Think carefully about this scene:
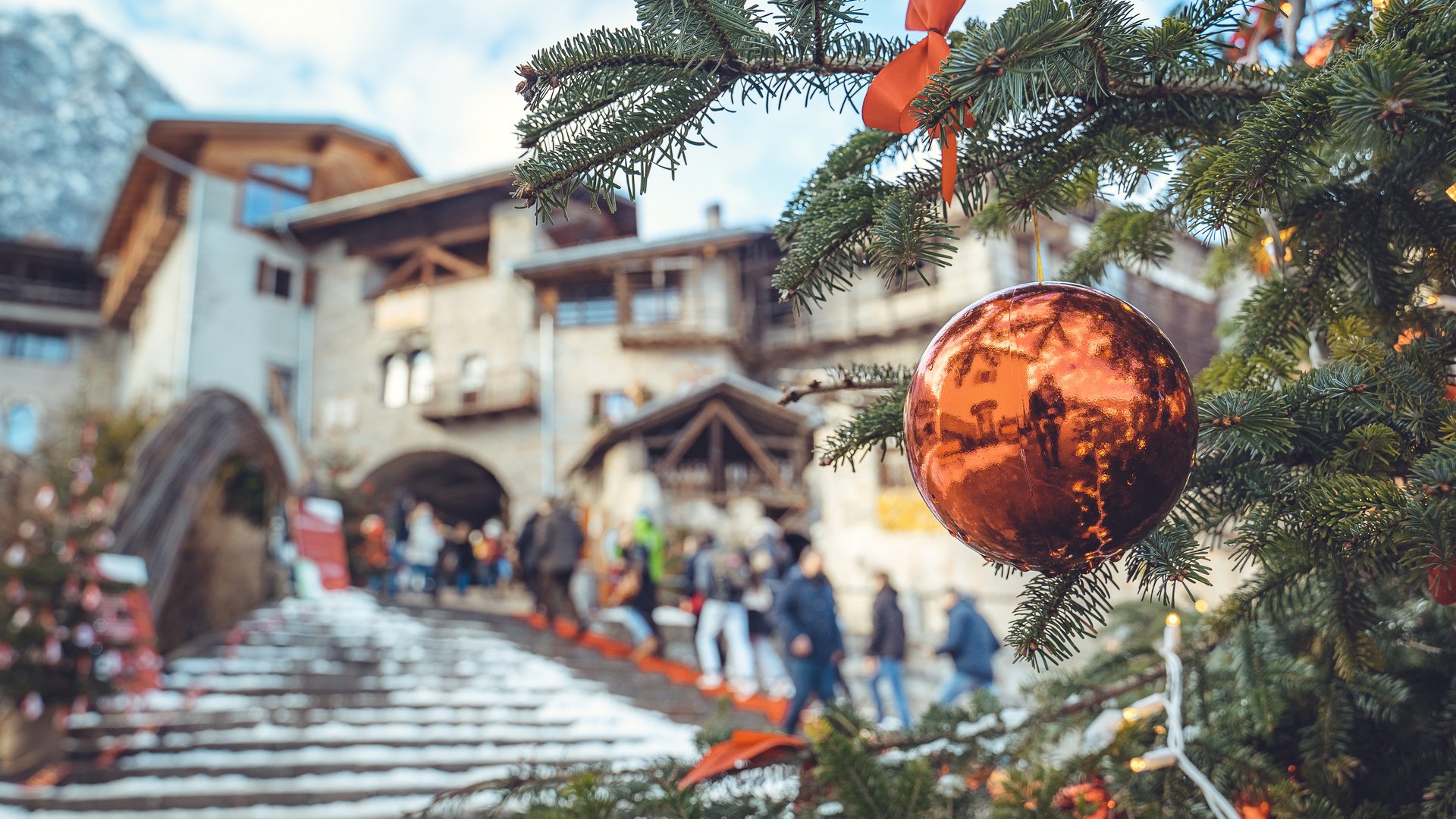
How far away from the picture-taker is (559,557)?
10484mm

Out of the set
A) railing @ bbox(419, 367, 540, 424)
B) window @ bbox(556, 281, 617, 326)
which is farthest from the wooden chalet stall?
window @ bbox(556, 281, 617, 326)

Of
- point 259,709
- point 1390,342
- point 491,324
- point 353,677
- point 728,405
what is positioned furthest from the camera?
point 491,324

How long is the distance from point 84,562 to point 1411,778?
7186mm

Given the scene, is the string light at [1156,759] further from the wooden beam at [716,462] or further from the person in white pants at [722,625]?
the wooden beam at [716,462]

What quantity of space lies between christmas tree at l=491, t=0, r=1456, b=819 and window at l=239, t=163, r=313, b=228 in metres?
24.0

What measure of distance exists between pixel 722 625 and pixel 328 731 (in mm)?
3765

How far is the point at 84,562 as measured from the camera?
608 cm

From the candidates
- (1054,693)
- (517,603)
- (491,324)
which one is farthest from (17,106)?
(1054,693)

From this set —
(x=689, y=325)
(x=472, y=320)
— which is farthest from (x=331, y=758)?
(x=472, y=320)

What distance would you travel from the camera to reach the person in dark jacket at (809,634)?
237 inches

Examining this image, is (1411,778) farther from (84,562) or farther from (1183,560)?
Result: (84,562)

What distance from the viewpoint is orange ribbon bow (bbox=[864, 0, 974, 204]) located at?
3.16 ft

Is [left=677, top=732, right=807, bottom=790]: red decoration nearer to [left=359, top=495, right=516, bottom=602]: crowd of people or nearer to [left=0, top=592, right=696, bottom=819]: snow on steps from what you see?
[left=0, top=592, right=696, bottom=819]: snow on steps

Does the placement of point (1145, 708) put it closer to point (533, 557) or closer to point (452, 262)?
point (533, 557)
